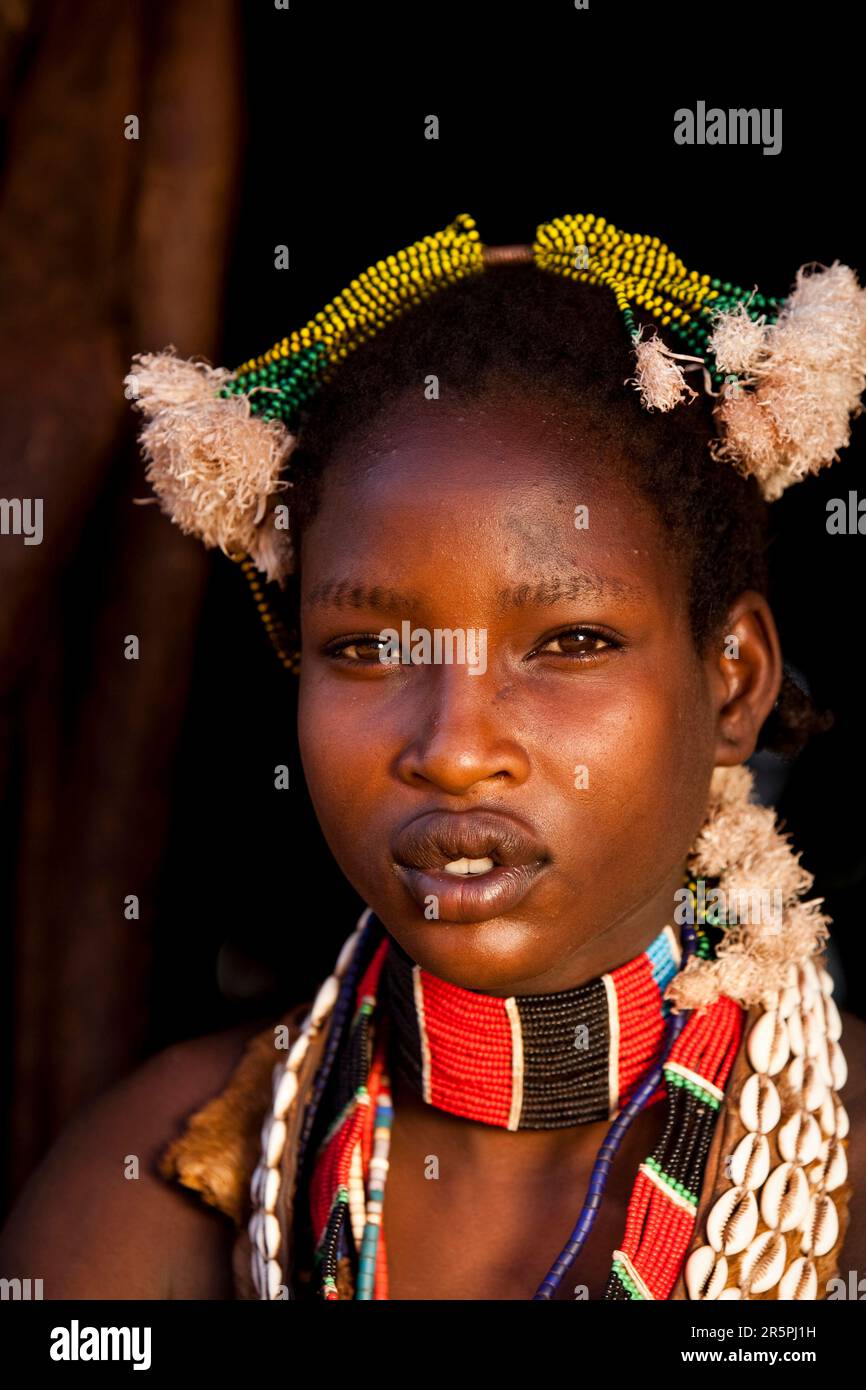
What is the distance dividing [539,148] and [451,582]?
1.24 metres

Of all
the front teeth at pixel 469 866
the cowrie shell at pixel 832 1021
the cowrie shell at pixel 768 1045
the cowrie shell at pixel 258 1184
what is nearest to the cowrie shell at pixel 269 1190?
the cowrie shell at pixel 258 1184

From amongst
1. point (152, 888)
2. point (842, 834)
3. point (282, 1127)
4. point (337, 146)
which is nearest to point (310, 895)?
point (152, 888)

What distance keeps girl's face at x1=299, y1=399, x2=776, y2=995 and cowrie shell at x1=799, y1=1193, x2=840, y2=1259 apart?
406 mm

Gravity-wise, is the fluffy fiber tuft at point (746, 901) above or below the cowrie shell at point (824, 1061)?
above

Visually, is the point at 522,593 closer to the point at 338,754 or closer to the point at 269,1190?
the point at 338,754

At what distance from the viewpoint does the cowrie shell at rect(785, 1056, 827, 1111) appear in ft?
5.80

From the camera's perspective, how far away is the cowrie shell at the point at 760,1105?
1.74 m

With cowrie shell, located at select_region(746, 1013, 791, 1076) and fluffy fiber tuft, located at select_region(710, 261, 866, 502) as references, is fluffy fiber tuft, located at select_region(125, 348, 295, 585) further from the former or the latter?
cowrie shell, located at select_region(746, 1013, 791, 1076)

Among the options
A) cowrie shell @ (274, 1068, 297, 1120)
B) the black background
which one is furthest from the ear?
cowrie shell @ (274, 1068, 297, 1120)

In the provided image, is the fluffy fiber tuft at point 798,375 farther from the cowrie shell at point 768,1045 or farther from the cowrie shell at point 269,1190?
the cowrie shell at point 269,1190

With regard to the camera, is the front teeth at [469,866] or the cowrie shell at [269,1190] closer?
the front teeth at [469,866]

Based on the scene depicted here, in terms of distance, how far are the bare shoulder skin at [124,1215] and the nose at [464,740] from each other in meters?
0.76

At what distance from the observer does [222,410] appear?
1948 mm
